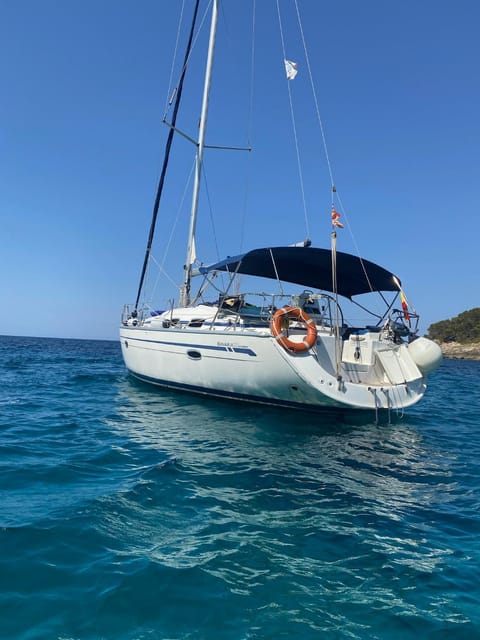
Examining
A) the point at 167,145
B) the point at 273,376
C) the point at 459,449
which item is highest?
the point at 167,145

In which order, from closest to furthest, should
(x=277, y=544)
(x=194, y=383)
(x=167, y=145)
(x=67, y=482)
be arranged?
1. (x=277, y=544)
2. (x=67, y=482)
3. (x=194, y=383)
4. (x=167, y=145)

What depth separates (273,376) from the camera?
31.1 feet

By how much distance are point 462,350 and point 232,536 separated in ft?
266

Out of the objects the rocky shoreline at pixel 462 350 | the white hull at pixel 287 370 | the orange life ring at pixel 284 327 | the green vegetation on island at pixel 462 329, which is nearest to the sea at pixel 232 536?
the white hull at pixel 287 370

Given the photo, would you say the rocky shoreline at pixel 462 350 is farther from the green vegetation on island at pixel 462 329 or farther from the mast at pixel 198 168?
the mast at pixel 198 168

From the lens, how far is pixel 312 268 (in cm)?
1227

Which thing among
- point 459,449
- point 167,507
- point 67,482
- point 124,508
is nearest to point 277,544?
point 167,507

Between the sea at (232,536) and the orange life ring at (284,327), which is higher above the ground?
the orange life ring at (284,327)

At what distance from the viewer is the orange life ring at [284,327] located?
8914 mm

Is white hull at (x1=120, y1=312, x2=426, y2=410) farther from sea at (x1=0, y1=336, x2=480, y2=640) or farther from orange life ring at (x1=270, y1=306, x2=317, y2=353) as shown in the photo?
sea at (x1=0, y1=336, x2=480, y2=640)

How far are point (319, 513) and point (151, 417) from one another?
18.1 ft

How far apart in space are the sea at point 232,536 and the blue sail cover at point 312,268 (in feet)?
16.5

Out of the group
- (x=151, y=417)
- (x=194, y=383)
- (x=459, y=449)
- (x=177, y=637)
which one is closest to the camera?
(x=177, y=637)

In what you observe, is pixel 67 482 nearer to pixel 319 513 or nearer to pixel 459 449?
pixel 319 513
